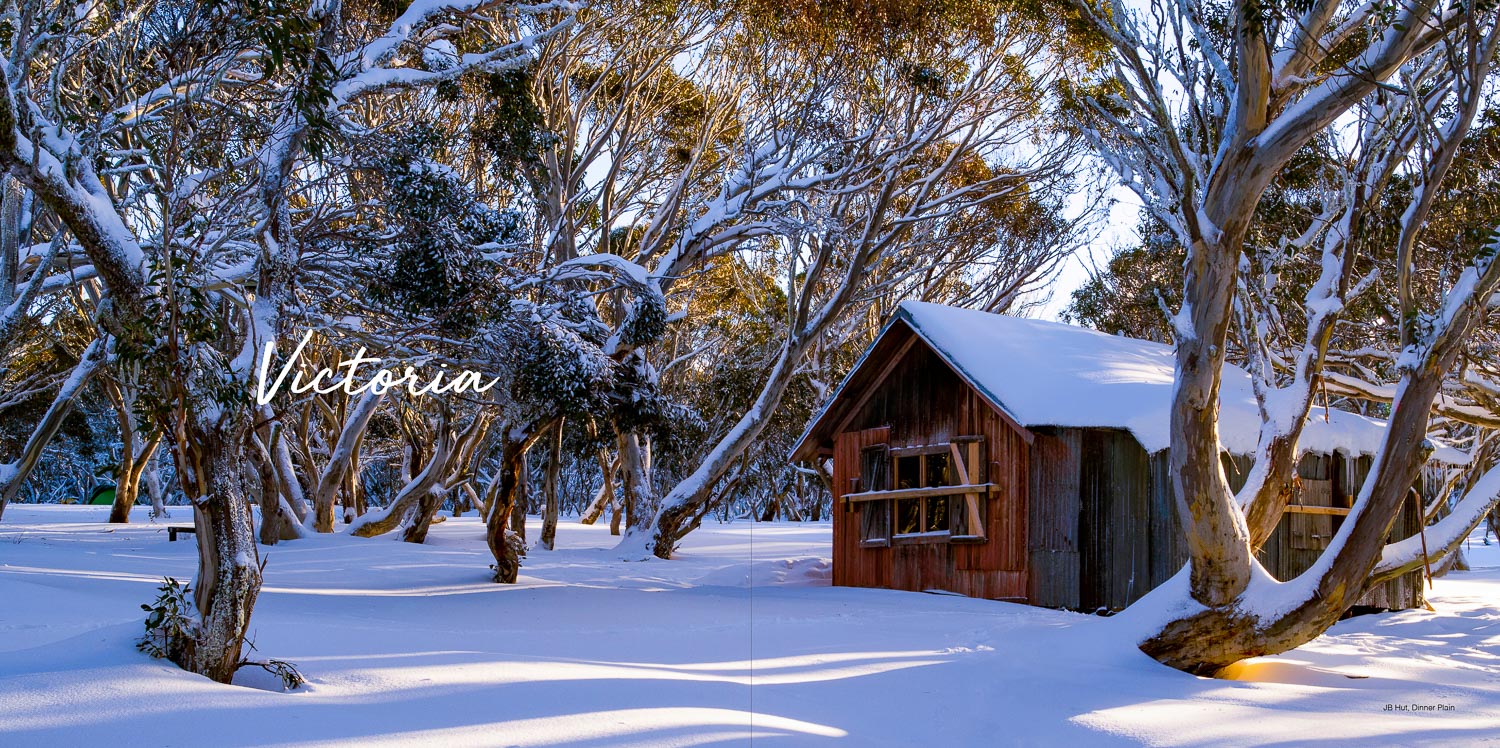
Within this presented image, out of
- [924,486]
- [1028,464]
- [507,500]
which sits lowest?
[507,500]

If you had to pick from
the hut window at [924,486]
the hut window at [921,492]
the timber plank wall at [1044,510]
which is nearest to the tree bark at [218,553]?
the timber plank wall at [1044,510]

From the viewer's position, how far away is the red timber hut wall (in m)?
14.4

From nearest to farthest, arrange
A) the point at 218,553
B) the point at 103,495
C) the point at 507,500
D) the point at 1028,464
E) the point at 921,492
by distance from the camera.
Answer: the point at 218,553 → the point at 1028,464 → the point at 507,500 → the point at 921,492 → the point at 103,495

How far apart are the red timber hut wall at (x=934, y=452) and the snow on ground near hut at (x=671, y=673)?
21.3 inches

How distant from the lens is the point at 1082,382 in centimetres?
1463

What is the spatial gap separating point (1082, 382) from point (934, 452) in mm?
2171

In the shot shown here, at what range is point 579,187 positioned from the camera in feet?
75.2

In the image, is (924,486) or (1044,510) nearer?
(1044,510)

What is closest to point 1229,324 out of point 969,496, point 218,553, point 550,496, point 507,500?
point 969,496

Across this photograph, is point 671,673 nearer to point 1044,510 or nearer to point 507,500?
point 507,500

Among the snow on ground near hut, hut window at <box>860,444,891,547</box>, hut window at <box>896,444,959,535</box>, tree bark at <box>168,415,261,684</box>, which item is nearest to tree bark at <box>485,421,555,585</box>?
the snow on ground near hut

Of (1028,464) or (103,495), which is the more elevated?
(1028,464)

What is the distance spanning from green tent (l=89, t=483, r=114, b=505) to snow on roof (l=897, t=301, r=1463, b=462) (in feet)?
155

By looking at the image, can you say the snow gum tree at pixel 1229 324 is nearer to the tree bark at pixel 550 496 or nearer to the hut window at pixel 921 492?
→ the hut window at pixel 921 492
